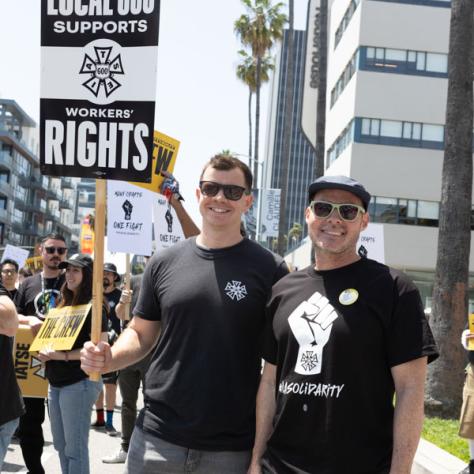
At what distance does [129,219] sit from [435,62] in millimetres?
33390

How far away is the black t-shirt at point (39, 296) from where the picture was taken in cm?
719

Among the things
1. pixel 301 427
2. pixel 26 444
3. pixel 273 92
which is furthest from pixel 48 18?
pixel 273 92

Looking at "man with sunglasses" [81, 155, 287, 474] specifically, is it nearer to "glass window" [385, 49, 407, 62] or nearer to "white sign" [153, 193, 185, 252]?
"white sign" [153, 193, 185, 252]

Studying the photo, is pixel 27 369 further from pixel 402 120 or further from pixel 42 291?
pixel 402 120

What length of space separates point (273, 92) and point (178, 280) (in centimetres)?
13980

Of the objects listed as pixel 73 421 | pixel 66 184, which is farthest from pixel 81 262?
pixel 66 184

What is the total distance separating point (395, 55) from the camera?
40188 millimetres

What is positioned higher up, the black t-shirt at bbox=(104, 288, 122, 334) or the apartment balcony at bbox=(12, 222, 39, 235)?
the black t-shirt at bbox=(104, 288, 122, 334)

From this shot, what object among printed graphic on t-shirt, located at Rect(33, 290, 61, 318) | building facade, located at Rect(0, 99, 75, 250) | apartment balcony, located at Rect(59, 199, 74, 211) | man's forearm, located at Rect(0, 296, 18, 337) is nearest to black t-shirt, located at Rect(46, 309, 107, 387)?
printed graphic on t-shirt, located at Rect(33, 290, 61, 318)

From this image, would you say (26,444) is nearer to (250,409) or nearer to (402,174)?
(250,409)

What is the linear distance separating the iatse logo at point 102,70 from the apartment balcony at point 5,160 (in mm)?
89963

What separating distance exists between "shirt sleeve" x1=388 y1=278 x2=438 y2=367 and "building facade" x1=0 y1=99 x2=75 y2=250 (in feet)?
292

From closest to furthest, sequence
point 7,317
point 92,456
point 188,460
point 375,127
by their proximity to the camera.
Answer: point 188,460
point 7,317
point 92,456
point 375,127

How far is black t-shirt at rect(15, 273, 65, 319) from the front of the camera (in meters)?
7.19
